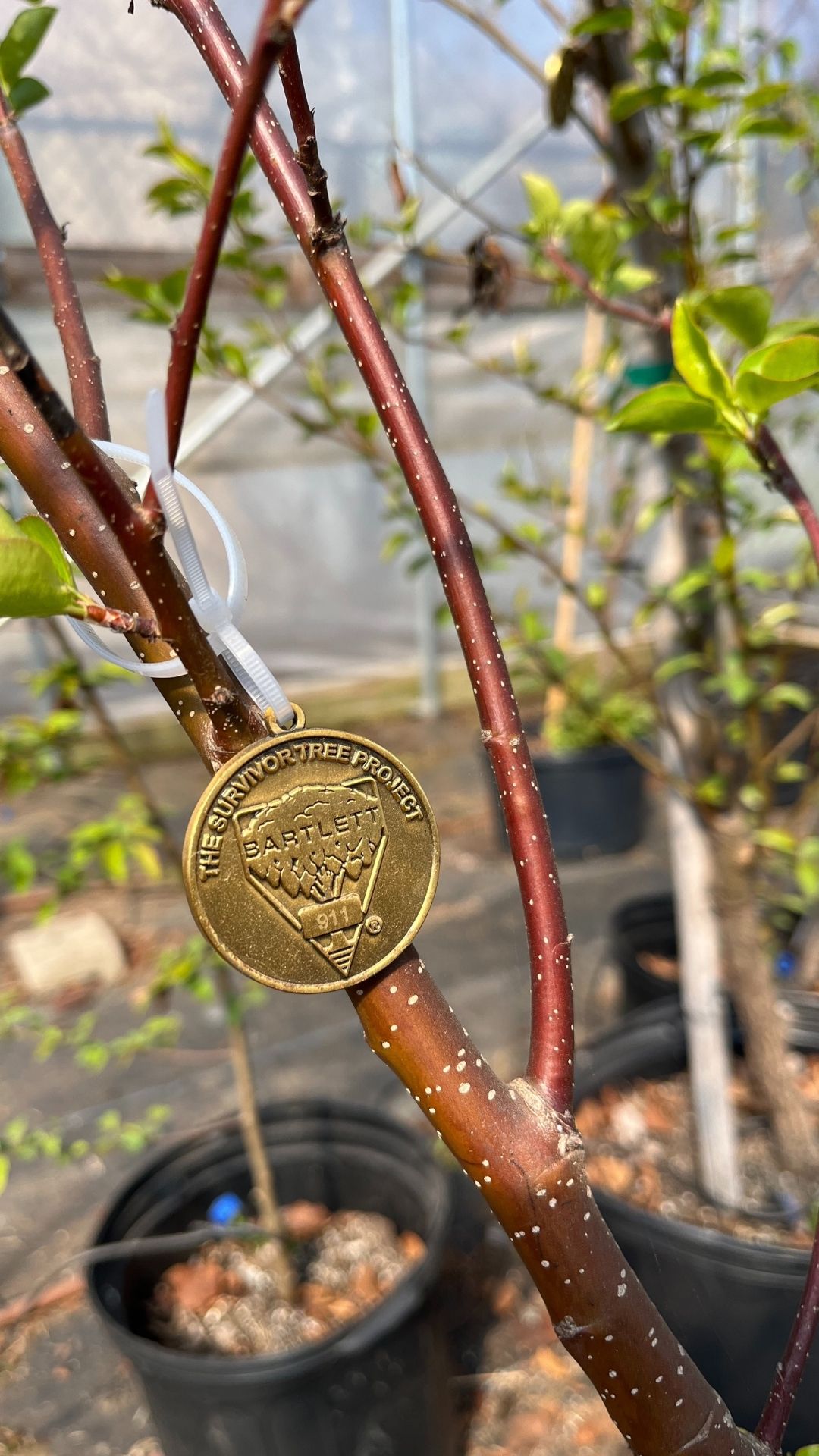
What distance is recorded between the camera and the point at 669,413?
0.44 meters

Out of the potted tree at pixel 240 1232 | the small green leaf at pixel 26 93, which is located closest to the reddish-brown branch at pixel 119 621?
the small green leaf at pixel 26 93

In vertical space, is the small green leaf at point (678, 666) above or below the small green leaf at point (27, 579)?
below

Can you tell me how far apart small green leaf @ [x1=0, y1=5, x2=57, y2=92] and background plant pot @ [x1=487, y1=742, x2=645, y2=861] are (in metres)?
2.45

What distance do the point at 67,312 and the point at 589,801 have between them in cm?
260

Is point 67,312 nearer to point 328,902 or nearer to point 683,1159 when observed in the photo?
point 328,902

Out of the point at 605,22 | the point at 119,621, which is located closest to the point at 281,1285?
the point at 119,621

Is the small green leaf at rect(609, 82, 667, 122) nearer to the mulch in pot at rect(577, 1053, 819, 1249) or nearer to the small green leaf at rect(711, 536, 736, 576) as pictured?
the small green leaf at rect(711, 536, 736, 576)

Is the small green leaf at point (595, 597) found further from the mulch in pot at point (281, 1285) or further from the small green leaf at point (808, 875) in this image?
the mulch in pot at point (281, 1285)

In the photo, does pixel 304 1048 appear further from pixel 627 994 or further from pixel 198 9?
pixel 198 9

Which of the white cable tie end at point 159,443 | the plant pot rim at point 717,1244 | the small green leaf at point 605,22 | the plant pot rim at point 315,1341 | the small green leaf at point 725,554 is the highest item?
the small green leaf at point 605,22

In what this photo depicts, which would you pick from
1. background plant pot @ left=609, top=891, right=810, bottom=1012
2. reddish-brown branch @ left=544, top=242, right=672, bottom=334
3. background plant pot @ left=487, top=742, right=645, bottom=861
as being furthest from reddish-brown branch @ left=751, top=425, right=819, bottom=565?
background plant pot @ left=487, top=742, right=645, bottom=861

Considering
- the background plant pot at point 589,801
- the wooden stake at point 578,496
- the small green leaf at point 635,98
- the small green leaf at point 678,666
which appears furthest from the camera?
the wooden stake at point 578,496

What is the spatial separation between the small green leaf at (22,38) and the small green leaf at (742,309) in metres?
0.42

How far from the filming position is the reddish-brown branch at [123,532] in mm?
254
